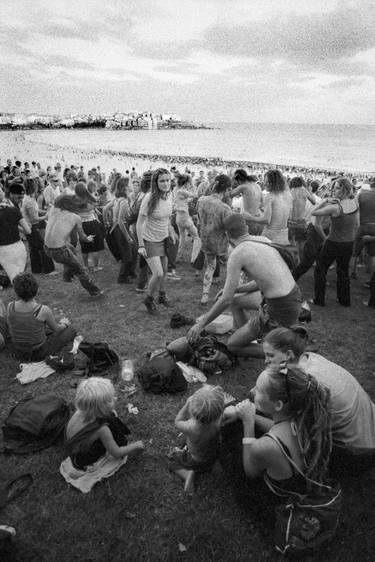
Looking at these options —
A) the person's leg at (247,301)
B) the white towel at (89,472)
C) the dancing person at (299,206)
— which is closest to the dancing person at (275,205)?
the dancing person at (299,206)

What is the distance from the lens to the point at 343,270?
19.5 ft

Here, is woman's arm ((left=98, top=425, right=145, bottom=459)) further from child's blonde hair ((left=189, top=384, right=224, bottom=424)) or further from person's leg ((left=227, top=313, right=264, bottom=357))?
person's leg ((left=227, top=313, right=264, bottom=357))

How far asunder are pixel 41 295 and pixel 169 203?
321 cm

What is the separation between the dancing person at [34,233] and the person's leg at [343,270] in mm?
5850

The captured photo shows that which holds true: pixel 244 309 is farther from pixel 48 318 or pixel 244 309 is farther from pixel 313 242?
pixel 313 242

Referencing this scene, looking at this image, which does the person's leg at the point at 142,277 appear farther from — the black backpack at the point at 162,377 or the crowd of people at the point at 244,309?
the black backpack at the point at 162,377

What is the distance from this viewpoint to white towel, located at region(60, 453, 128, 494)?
2.88m

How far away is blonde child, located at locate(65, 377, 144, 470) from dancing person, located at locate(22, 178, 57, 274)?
5.20m

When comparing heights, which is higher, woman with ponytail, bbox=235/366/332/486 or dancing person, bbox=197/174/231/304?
dancing person, bbox=197/174/231/304

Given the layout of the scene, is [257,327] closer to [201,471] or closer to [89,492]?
[201,471]

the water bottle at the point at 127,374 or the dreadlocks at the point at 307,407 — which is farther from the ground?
the dreadlocks at the point at 307,407

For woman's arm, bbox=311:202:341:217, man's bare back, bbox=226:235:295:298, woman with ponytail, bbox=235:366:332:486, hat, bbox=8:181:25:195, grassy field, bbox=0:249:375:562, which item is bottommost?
grassy field, bbox=0:249:375:562

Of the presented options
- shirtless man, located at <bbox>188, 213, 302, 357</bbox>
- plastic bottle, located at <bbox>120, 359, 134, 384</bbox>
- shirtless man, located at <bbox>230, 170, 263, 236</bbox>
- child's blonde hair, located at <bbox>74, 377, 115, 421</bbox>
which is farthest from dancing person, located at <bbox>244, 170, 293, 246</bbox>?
child's blonde hair, located at <bbox>74, 377, 115, 421</bbox>

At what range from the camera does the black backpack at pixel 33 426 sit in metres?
3.24
